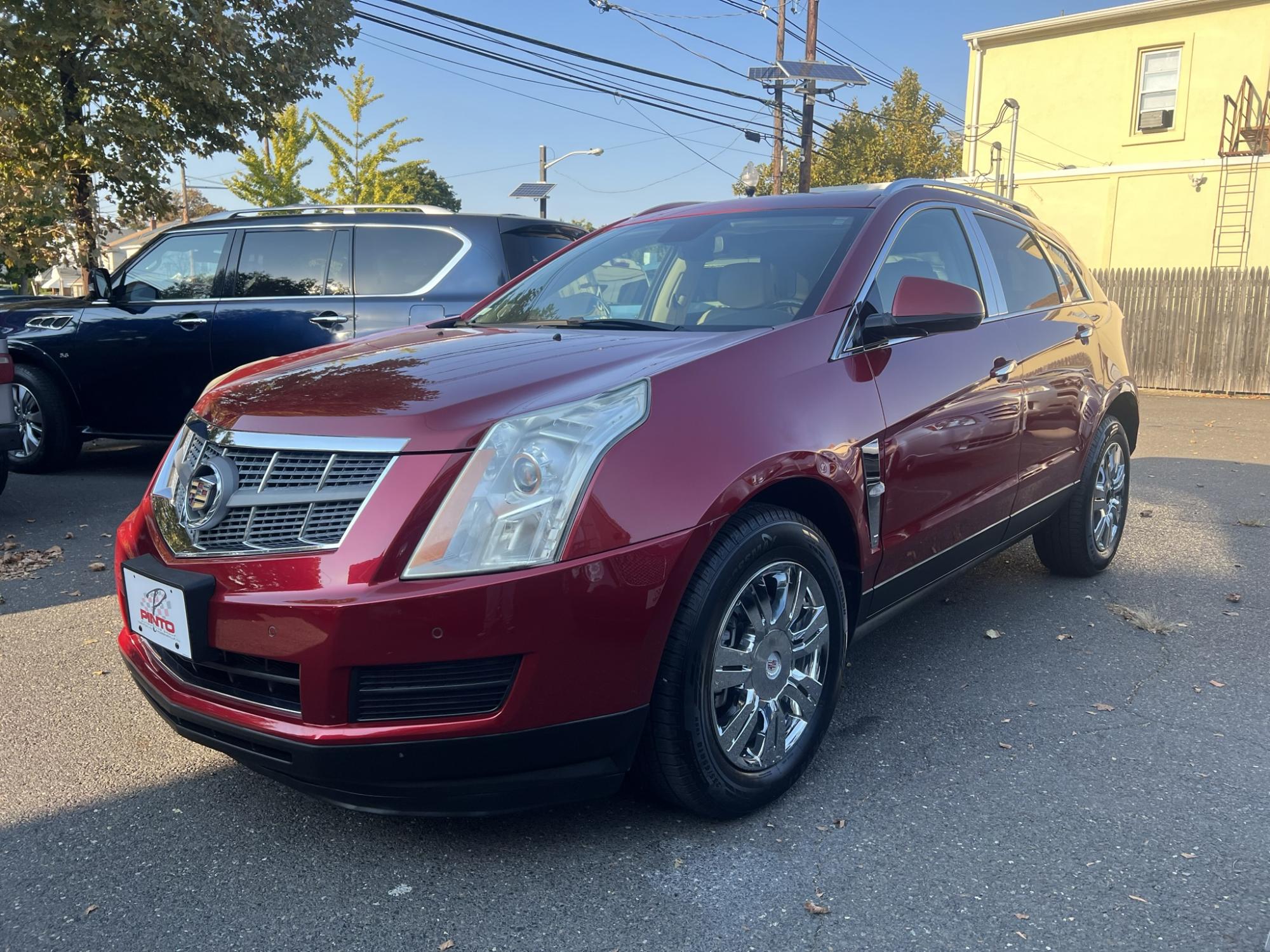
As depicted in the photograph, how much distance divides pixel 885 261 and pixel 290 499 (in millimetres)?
2091

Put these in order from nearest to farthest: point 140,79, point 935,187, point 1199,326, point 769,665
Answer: point 769,665 < point 935,187 < point 140,79 < point 1199,326

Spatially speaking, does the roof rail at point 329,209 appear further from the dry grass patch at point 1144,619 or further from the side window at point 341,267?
the dry grass patch at point 1144,619

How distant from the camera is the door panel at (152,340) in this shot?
6852 mm

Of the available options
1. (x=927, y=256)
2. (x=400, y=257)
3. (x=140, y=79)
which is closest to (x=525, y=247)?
(x=400, y=257)

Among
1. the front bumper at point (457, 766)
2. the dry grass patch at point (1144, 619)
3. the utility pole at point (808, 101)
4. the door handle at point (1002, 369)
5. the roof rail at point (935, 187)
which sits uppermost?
the utility pole at point (808, 101)

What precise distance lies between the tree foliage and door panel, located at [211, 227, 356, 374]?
29.6 meters

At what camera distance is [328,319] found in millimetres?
6492

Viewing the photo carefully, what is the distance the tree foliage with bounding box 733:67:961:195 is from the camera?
34.7 m

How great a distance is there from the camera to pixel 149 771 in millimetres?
2930

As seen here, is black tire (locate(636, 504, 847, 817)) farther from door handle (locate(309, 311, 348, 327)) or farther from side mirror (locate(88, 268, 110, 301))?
side mirror (locate(88, 268, 110, 301))

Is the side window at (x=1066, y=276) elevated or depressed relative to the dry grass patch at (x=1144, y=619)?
elevated

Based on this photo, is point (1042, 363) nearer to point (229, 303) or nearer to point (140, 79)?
point (229, 303)

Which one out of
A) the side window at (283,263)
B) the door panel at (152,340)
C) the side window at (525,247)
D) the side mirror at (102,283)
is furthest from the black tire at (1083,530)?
the side mirror at (102,283)

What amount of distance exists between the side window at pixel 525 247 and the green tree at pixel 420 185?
24.6 meters
